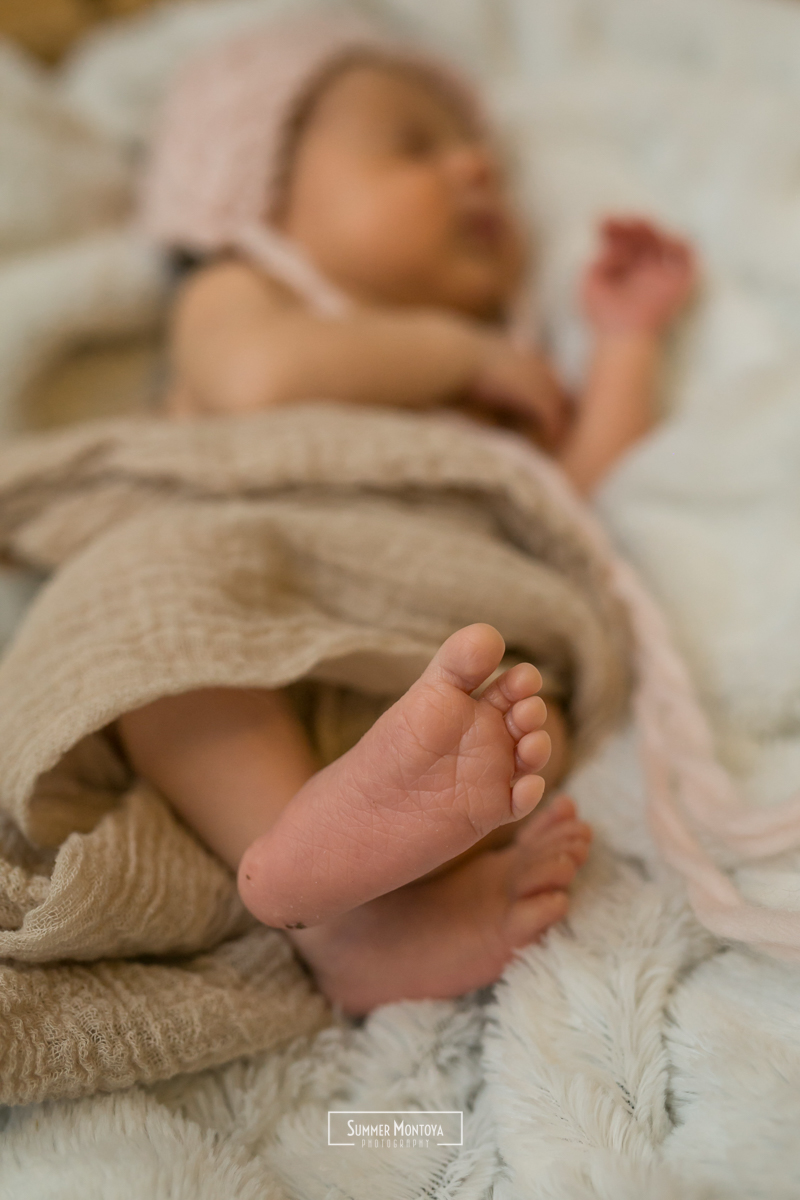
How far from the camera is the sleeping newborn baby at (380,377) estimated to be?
1.43ft

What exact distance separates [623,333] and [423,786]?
0.66 metres

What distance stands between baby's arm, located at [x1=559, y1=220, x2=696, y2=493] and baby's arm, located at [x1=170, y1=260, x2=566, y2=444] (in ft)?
0.17

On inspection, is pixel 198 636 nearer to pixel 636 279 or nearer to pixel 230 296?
pixel 230 296

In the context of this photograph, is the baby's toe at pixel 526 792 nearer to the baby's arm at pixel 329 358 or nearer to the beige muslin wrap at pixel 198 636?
the beige muslin wrap at pixel 198 636

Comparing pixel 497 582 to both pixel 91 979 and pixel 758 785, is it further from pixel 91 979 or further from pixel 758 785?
pixel 91 979

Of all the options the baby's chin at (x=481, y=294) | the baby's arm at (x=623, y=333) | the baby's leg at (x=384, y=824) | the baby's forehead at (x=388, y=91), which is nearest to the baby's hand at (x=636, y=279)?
the baby's arm at (x=623, y=333)

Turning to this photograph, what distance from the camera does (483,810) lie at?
43cm

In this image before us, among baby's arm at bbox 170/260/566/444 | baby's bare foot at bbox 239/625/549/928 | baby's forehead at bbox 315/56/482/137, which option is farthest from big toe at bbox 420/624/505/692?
baby's forehead at bbox 315/56/482/137

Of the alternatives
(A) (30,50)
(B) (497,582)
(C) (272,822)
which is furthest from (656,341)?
(A) (30,50)

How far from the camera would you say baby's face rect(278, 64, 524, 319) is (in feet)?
3.19

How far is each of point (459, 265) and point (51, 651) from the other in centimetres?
68

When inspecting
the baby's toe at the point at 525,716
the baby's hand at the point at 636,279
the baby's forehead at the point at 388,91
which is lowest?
the baby's toe at the point at 525,716

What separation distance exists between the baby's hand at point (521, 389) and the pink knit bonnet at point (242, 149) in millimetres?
189

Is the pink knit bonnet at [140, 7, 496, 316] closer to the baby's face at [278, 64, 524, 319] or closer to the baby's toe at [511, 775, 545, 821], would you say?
the baby's face at [278, 64, 524, 319]
